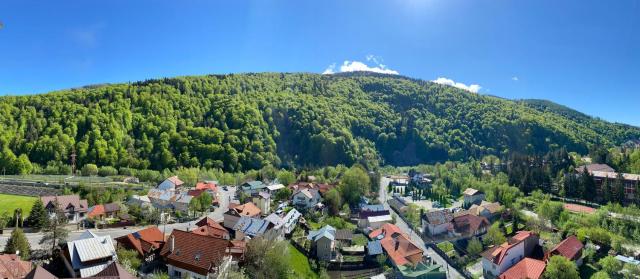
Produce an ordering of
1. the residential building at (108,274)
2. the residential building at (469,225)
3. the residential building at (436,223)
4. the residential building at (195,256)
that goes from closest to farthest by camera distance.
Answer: the residential building at (108,274), the residential building at (195,256), the residential building at (469,225), the residential building at (436,223)

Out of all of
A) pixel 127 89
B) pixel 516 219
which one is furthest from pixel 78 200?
pixel 127 89

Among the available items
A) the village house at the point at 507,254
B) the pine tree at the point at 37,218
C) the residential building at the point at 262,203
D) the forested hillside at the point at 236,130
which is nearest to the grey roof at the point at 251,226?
the residential building at the point at 262,203

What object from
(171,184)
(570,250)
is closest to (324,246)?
(570,250)

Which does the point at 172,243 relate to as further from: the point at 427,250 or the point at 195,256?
the point at 427,250

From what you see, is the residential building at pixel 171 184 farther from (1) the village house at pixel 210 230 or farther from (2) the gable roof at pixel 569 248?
(2) the gable roof at pixel 569 248

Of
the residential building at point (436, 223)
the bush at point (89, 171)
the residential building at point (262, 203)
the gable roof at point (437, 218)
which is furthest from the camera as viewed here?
the bush at point (89, 171)

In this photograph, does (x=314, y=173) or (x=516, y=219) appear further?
(x=314, y=173)

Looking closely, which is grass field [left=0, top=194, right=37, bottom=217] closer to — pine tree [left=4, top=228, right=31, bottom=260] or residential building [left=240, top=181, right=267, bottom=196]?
pine tree [left=4, top=228, right=31, bottom=260]

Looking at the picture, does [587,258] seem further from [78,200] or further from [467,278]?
[78,200]
